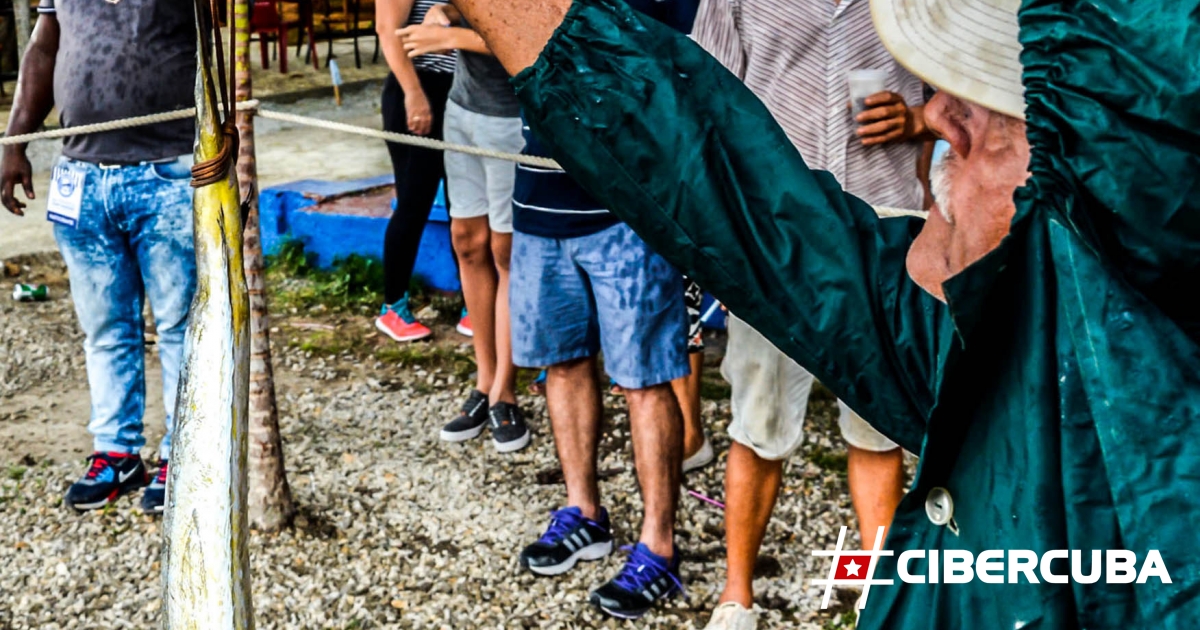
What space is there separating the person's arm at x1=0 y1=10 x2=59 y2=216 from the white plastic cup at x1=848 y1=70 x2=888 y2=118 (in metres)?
2.47

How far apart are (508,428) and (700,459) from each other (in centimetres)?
71

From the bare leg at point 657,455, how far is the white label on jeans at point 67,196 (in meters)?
1.77

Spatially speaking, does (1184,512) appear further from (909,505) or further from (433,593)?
(433,593)

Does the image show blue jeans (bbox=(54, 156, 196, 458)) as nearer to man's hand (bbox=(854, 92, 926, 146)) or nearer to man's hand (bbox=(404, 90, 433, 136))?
man's hand (bbox=(404, 90, 433, 136))

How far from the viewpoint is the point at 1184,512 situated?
0.95 meters

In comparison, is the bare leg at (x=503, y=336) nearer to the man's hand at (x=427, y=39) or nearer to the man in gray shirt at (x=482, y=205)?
the man in gray shirt at (x=482, y=205)

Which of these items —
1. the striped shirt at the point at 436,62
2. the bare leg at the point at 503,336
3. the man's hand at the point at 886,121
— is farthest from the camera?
the striped shirt at the point at 436,62

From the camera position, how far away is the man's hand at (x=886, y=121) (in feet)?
9.58

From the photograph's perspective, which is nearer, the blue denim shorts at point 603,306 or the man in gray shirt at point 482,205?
the blue denim shorts at point 603,306

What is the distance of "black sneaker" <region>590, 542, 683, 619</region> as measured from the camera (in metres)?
3.29

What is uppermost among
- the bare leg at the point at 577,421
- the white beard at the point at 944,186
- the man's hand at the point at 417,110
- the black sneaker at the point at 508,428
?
the white beard at the point at 944,186

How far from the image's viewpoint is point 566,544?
3.53m

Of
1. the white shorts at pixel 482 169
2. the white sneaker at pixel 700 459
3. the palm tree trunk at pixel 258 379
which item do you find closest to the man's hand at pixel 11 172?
the palm tree trunk at pixel 258 379

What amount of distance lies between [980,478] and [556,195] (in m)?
2.28
